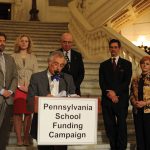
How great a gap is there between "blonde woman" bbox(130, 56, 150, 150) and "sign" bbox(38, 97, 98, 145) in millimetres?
1813

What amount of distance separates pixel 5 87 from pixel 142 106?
1.81 m

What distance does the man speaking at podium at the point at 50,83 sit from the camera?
14.5 feet

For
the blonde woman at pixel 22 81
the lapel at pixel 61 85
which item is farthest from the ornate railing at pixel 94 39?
the lapel at pixel 61 85

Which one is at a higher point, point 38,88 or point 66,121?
point 38,88

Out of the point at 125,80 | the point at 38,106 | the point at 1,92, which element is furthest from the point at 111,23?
the point at 38,106

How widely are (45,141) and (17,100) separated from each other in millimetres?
2058

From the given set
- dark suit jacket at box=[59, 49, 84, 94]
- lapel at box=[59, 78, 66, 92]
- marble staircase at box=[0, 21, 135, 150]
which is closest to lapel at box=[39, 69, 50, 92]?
lapel at box=[59, 78, 66, 92]

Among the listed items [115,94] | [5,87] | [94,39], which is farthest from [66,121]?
[94,39]

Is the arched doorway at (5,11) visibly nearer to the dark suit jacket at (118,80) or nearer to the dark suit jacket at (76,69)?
the dark suit jacket at (76,69)

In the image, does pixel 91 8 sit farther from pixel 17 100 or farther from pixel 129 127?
pixel 17 100

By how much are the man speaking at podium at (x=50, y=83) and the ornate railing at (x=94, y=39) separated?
3736 mm

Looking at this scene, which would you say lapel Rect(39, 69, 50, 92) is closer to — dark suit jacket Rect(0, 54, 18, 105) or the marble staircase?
dark suit jacket Rect(0, 54, 18, 105)

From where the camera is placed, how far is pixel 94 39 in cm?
1048

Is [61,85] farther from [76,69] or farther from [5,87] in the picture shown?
[76,69]
